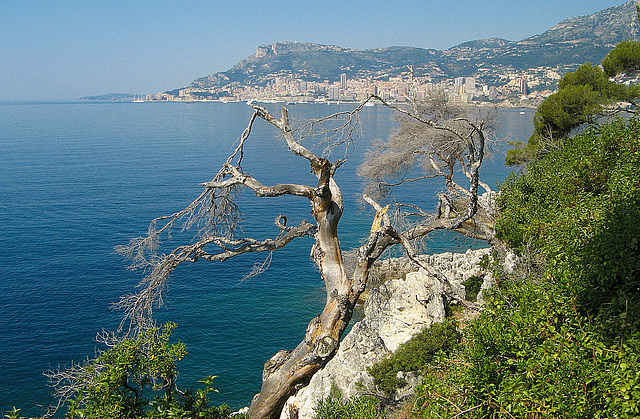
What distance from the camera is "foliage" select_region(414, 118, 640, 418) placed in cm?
425

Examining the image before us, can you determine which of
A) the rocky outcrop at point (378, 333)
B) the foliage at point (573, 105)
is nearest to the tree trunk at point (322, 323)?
the rocky outcrop at point (378, 333)

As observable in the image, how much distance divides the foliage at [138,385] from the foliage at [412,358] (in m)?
11.1

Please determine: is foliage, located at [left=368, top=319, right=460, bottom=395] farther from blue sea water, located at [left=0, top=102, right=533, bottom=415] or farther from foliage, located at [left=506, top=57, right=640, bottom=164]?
foliage, located at [left=506, top=57, right=640, bottom=164]

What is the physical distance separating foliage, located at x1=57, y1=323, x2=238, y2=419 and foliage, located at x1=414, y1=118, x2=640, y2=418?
296 cm

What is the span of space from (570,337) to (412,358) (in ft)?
35.5

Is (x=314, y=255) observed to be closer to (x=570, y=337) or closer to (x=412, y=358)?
(x=570, y=337)

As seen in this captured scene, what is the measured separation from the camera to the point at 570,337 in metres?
5.06

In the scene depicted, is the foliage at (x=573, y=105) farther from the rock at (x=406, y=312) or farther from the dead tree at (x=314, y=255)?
the dead tree at (x=314, y=255)

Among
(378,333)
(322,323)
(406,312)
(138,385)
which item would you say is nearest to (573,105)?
(406,312)

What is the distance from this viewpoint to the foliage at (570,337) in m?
4.25

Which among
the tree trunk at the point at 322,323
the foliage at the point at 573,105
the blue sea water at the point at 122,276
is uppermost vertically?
the foliage at the point at 573,105

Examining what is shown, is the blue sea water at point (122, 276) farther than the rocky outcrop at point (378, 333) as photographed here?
Yes

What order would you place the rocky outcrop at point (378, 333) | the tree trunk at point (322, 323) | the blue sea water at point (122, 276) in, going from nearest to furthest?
the tree trunk at point (322, 323), the rocky outcrop at point (378, 333), the blue sea water at point (122, 276)

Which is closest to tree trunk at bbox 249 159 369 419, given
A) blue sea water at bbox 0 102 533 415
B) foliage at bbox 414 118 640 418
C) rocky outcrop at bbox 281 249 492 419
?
foliage at bbox 414 118 640 418
